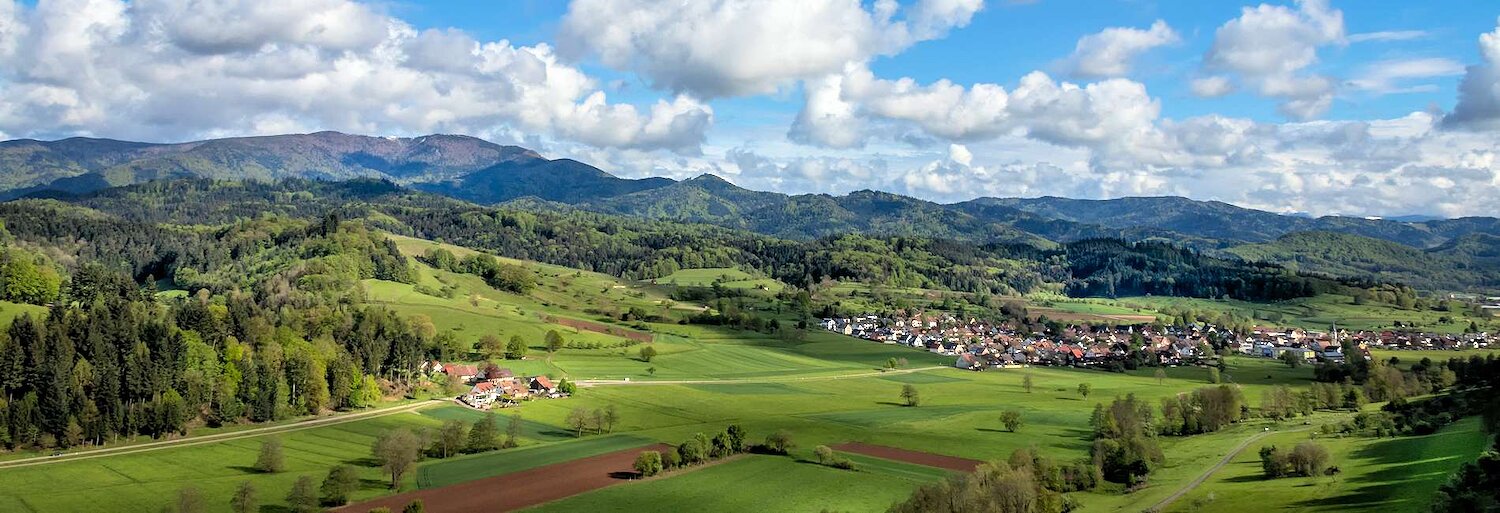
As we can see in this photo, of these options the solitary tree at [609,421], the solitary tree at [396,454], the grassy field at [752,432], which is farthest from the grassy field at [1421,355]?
the solitary tree at [396,454]

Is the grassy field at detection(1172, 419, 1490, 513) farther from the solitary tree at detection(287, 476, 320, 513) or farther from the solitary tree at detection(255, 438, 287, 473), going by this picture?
the solitary tree at detection(255, 438, 287, 473)

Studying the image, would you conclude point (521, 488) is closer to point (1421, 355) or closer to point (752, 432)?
point (752, 432)

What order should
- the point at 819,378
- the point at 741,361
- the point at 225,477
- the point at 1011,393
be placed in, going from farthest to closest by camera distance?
the point at 741,361, the point at 819,378, the point at 1011,393, the point at 225,477

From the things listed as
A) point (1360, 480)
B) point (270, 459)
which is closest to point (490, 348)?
point (270, 459)

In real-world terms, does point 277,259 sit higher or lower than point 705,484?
higher

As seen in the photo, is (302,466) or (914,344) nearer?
(302,466)

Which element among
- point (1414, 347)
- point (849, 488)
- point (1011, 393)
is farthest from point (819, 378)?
point (1414, 347)

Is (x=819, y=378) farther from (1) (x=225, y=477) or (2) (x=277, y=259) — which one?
(2) (x=277, y=259)
